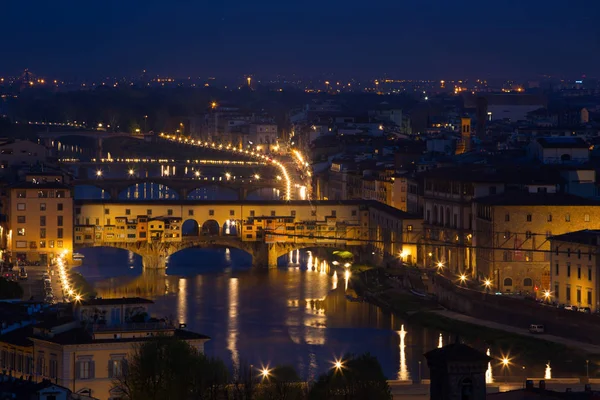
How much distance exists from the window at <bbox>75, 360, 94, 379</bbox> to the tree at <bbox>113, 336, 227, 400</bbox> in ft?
1.59

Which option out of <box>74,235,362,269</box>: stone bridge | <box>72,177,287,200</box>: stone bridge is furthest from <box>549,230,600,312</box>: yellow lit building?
<box>72,177,287,200</box>: stone bridge

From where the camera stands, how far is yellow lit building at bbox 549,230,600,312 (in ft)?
46.3

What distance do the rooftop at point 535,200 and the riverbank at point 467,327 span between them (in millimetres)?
1037

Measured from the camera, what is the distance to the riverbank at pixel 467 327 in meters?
12.9

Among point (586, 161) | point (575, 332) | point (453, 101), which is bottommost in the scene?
point (575, 332)

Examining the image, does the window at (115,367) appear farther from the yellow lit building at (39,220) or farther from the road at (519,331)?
the yellow lit building at (39,220)

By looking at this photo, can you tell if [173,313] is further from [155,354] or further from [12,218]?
[155,354]

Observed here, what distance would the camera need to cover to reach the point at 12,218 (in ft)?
63.3

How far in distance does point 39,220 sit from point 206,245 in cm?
179

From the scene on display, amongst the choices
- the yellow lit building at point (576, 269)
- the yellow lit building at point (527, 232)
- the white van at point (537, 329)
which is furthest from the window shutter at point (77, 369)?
the yellow lit building at point (527, 232)

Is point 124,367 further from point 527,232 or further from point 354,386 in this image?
point 527,232

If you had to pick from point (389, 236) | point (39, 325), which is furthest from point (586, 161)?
point (39, 325)

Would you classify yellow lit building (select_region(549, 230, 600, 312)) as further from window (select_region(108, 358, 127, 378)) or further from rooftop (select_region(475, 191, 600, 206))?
window (select_region(108, 358, 127, 378))

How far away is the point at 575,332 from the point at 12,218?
7693 millimetres
